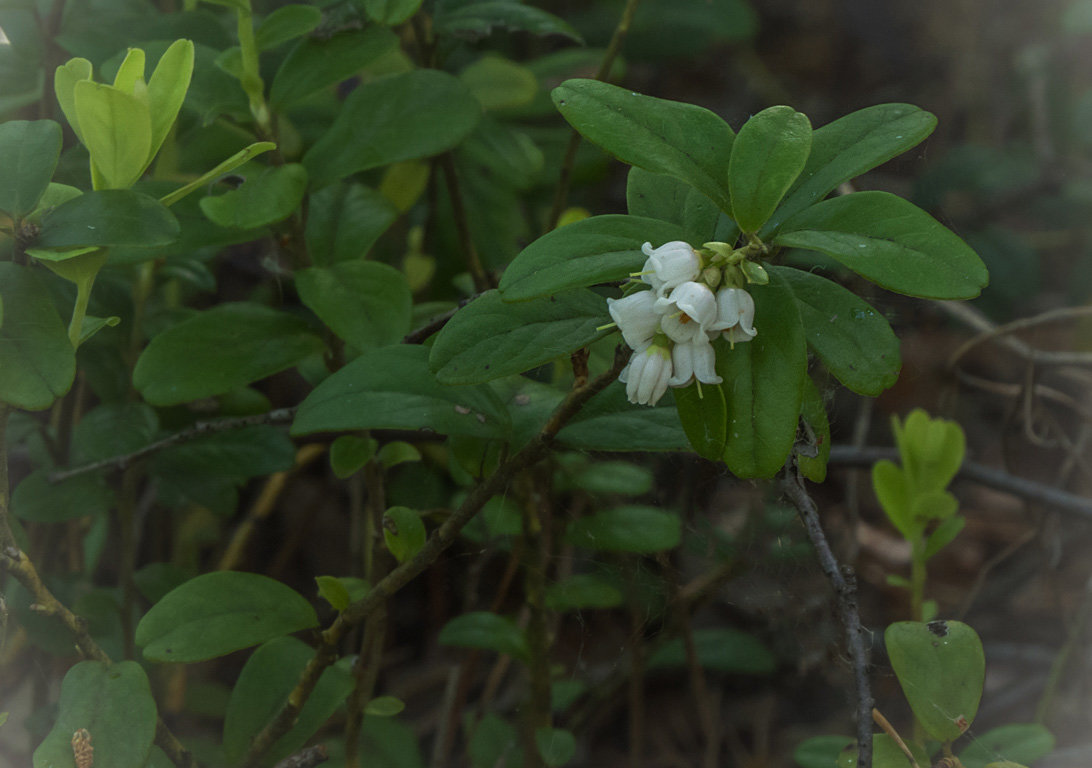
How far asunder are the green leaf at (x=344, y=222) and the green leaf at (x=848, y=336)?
479mm

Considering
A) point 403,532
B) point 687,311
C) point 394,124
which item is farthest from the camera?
point 394,124

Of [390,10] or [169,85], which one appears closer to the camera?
[169,85]

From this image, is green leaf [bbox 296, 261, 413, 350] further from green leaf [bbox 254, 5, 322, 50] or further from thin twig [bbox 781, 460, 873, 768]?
thin twig [bbox 781, 460, 873, 768]

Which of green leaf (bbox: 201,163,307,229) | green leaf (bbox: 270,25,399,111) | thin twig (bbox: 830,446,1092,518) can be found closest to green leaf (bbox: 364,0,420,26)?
green leaf (bbox: 270,25,399,111)

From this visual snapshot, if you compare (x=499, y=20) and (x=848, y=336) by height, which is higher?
(x=499, y=20)

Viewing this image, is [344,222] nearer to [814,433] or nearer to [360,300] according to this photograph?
[360,300]

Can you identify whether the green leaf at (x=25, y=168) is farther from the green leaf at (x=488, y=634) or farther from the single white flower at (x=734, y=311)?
the green leaf at (x=488, y=634)

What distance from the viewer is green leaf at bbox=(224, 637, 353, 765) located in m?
0.83

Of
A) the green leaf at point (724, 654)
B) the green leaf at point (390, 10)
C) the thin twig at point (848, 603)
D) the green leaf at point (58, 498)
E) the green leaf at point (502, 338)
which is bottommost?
the green leaf at point (724, 654)

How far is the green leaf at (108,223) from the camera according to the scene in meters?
0.59

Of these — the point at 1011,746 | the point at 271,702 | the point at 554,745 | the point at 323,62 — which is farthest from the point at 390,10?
the point at 1011,746

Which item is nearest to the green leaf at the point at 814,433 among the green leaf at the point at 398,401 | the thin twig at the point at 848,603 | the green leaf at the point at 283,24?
the thin twig at the point at 848,603

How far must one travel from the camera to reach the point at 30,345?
61cm

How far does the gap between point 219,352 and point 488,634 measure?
1.44ft
